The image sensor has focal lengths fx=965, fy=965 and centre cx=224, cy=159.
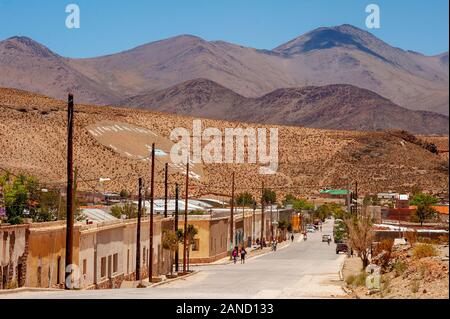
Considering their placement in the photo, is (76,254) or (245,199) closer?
(76,254)

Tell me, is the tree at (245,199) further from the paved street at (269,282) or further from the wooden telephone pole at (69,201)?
the wooden telephone pole at (69,201)

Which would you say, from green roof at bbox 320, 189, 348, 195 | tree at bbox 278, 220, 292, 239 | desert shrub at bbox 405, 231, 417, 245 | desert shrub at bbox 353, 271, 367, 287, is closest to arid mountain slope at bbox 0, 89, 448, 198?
green roof at bbox 320, 189, 348, 195

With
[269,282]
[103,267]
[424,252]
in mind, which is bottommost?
[269,282]

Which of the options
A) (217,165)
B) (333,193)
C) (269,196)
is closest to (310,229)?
(269,196)

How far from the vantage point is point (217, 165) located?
143875 millimetres

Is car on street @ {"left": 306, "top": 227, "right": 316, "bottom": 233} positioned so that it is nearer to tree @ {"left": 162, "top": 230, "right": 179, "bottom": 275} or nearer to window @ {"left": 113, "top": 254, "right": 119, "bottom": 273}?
tree @ {"left": 162, "top": 230, "right": 179, "bottom": 275}

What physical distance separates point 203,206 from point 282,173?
181 ft

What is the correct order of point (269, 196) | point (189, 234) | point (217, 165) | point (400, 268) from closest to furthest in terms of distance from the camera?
point (400, 268) < point (189, 234) < point (269, 196) < point (217, 165)

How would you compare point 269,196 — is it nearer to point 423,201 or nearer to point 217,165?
point 217,165

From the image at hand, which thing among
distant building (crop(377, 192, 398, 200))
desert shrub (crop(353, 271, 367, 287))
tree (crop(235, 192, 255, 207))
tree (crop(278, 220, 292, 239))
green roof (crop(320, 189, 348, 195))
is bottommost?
tree (crop(278, 220, 292, 239))

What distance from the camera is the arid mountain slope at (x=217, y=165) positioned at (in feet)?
389

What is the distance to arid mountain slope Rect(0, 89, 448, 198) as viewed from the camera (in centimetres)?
11862
